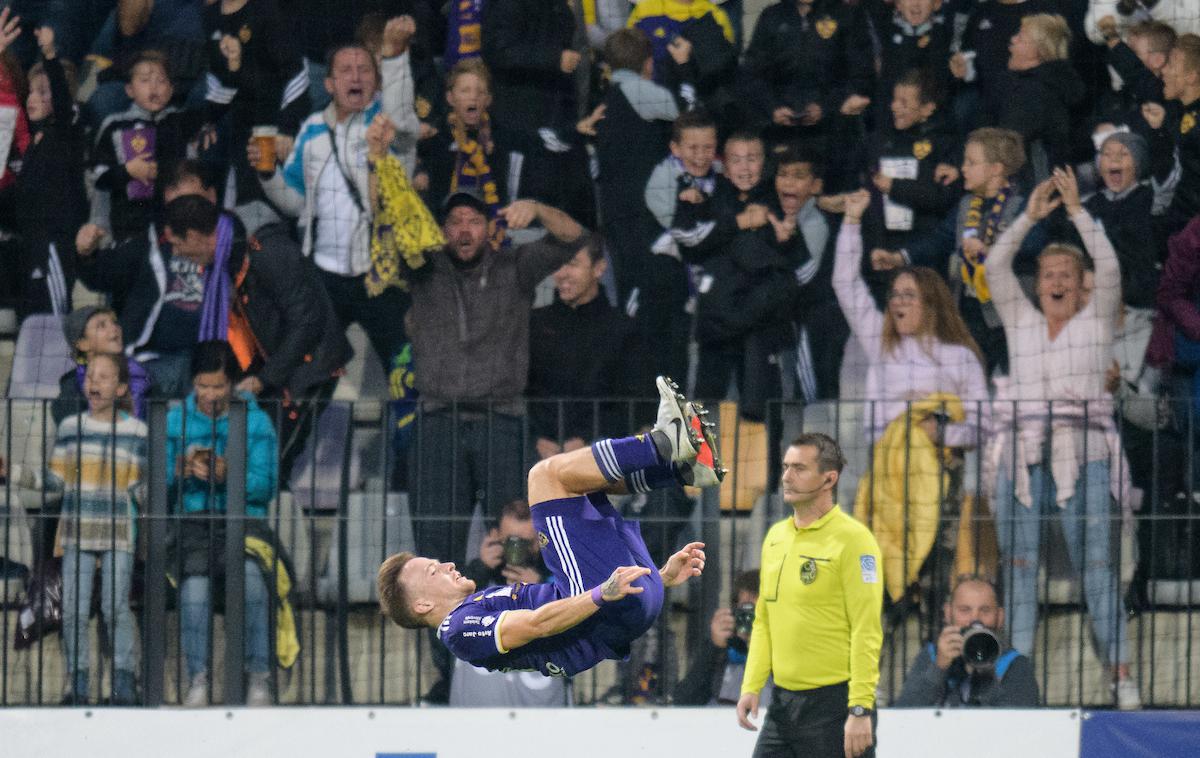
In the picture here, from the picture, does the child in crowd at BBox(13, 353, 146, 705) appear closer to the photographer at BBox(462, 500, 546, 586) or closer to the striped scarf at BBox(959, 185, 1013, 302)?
the photographer at BBox(462, 500, 546, 586)

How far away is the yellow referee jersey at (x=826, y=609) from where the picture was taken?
23.2 ft

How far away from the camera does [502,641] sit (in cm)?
643

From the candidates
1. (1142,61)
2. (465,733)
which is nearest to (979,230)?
(1142,61)

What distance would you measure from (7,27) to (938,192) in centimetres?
548

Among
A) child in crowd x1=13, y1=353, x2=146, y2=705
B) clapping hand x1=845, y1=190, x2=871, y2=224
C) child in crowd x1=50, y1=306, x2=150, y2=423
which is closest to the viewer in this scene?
child in crowd x1=13, y1=353, x2=146, y2=705

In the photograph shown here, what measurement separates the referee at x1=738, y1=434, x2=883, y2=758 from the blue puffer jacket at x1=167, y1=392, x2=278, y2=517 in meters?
2.84

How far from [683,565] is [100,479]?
3.57 metres

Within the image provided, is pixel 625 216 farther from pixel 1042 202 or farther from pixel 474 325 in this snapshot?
pixel 1042 202

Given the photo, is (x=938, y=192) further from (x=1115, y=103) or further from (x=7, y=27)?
(x=7, y=27)

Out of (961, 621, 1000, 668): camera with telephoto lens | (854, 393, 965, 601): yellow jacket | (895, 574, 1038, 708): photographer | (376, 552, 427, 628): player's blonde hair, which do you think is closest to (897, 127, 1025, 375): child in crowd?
(854, 393, 965, 601): yellow jacket

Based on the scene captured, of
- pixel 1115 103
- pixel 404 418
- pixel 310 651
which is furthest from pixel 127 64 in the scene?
pixel 1115 103

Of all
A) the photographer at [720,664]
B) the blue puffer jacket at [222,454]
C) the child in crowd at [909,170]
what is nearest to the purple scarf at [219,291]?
the blue puffer jacket at [222,454]

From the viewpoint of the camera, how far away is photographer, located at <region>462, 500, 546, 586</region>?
28.1ft

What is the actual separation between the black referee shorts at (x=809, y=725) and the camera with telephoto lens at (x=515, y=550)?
5.81ft
